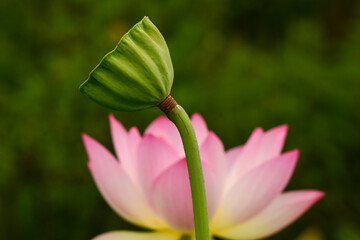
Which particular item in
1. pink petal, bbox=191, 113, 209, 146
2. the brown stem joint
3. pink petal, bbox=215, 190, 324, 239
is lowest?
pink petal, bbox=215, 190, 324, 239

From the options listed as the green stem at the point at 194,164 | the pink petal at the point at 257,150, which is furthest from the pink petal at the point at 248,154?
the green stem at the point at 194,164

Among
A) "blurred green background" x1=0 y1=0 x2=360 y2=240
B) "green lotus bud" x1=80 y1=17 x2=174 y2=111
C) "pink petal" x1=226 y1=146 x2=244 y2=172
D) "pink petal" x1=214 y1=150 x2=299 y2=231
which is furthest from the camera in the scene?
"blurred green background" x1=0 y1=0 x2=360 y2=240

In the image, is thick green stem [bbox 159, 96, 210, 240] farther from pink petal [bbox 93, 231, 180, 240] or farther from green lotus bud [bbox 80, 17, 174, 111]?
pink petal [bbox 93, 231, 180, 240]

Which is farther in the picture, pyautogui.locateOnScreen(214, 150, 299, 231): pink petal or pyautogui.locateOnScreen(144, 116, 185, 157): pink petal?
pyautogui.locateOnScreen(144, 116, 185, 157): pink petal

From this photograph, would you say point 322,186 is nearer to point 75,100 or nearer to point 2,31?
point 75,100

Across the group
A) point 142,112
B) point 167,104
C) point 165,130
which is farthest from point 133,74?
point 142,112

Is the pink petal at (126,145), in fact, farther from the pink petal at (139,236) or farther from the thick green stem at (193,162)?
the thick green stem at (193,162)

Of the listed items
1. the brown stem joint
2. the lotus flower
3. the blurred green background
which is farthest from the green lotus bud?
the blurred green background

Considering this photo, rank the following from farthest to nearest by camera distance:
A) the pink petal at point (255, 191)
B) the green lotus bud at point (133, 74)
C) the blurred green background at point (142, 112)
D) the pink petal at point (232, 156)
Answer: the blurred green background at point (142, 112) < the pink petal at point (232, 156) < the pink petal at point (255, 191) < the green lotus bud at point (133, 74)
